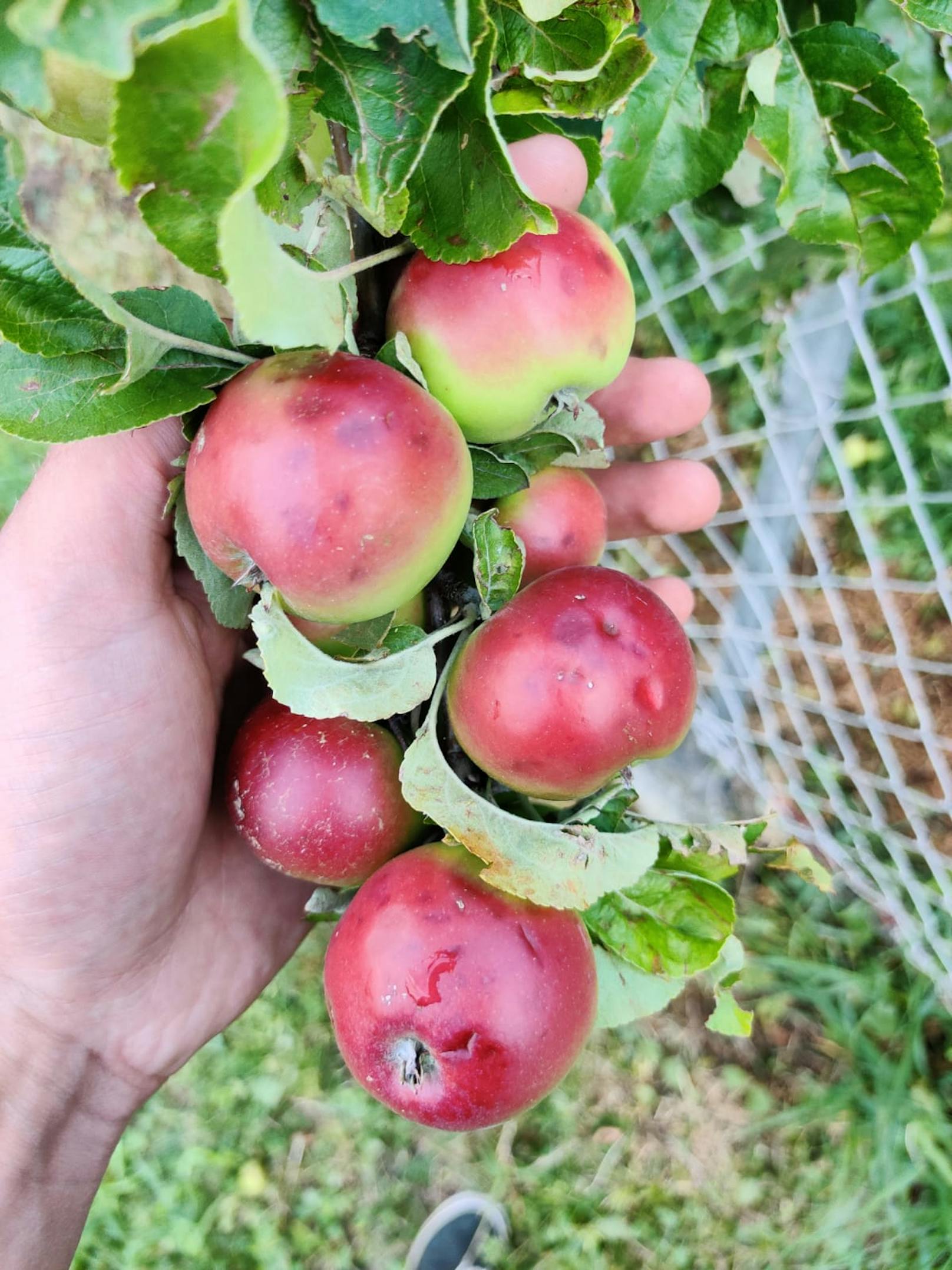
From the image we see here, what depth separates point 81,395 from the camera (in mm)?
844

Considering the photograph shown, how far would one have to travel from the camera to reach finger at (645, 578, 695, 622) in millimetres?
1721

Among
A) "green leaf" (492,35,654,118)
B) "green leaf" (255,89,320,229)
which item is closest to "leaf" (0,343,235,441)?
"green leaf" (255,89,320,229)

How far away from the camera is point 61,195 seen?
2227 mm

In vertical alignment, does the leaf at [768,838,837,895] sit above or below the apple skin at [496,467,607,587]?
below

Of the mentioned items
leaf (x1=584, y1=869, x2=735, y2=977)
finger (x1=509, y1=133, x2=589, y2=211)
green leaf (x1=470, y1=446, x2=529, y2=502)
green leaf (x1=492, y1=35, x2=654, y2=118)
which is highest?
green leaf (x1=492, y1=35, x2=654, y2=118)

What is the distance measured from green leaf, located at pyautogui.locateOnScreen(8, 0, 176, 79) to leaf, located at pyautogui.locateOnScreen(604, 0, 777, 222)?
2.00 ft

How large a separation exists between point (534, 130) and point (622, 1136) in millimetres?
1920

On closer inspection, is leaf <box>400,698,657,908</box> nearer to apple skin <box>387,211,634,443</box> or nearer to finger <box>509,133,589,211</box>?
apple skin <box>387,211,634,443</box>

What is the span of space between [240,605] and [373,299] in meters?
0.34

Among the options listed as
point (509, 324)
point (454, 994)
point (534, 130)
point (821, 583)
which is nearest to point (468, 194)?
point (509, 324)

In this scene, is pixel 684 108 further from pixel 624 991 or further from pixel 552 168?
pixel 624 991

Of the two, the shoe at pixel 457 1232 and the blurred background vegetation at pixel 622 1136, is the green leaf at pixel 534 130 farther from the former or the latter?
the shoe at pixel 457 1232

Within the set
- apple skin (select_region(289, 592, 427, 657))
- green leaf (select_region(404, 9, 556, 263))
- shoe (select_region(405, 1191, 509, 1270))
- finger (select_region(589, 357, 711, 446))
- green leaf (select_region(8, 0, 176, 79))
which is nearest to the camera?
green leaf (select_region(8, 0, 176, 79))

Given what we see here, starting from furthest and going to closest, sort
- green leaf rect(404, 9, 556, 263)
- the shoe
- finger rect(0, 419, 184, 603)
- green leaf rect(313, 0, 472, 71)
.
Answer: the shoe, finger rect(0, 419, 184, 603), green leaf rect(404, 9, 556, 263), green leaf rect(313, 0, 472, 71)
